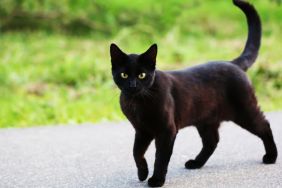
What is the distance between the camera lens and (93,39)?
10648 millimetres

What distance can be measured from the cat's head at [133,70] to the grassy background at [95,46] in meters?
3.13

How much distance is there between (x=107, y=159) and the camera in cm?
488

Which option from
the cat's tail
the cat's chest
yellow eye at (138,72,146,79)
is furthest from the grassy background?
yellow eye at (138,72,146,79)

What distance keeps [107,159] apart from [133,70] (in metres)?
1.28

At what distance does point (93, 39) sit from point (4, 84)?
8.78 ft

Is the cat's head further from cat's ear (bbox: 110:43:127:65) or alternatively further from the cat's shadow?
the cat's shadow

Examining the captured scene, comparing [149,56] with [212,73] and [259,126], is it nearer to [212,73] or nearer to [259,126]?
[212,73]

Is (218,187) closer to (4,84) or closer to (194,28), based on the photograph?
(4,84)

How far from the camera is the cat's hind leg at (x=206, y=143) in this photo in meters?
4.43

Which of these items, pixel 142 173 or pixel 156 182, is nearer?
pixel 156 182

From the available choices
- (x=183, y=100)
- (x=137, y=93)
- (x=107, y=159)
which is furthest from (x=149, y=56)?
(x=107, y=159)

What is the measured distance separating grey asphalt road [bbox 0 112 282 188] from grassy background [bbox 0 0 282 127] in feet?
3.18

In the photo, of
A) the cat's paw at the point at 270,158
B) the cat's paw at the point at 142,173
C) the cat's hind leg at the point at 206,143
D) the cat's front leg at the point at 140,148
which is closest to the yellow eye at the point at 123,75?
the cat's front leg at the point at 140,148

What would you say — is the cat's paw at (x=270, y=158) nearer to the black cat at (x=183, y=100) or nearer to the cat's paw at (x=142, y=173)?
the black cat at (x=183, y=100)
